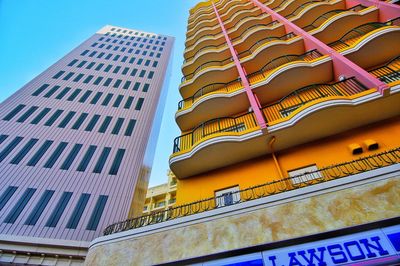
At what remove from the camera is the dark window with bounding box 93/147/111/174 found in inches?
619

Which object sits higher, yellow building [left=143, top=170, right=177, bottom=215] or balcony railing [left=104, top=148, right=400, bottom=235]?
yellow building [left=143, top=170, right=177, bottom=215]

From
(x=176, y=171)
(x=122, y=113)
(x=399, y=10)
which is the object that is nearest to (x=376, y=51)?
(x=399, y=10)

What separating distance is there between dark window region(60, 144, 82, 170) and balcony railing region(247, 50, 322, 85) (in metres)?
15.0

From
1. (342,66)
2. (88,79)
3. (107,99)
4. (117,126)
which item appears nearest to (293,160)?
(342,66)

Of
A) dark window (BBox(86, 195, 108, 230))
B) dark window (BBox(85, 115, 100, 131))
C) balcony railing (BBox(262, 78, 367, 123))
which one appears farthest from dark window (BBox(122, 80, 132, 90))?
balcony railing (BBox(262, 78, 367, 123))

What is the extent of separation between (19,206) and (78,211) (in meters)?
3.66

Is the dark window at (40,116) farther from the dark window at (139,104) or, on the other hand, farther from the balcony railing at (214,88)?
the balcony railing at (214,88)

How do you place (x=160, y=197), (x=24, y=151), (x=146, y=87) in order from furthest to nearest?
(x=160, y=197) → (x=146, y=87) → (x=24, y=151)

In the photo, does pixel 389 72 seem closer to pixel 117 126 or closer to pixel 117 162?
pixel 117 162

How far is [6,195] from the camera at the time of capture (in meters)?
13.1

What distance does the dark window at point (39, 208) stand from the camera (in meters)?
12.3

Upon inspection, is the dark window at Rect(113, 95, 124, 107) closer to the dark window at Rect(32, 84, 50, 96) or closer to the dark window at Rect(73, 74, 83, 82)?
the dark window at Rect(73, 74, 83, 82)

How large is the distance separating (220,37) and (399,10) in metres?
12.4

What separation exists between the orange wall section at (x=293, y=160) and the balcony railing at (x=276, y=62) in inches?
217
